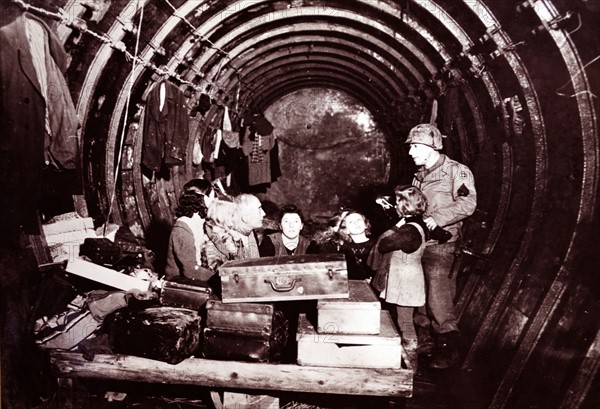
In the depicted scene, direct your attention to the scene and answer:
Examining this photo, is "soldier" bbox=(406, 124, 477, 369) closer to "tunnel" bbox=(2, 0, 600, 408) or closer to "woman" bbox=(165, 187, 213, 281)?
"tunnel" bbox=(2, 0, 600, 408)

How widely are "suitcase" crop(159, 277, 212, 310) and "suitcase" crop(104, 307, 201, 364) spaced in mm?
175

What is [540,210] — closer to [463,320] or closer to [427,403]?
[463,320]

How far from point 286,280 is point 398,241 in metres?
1.77

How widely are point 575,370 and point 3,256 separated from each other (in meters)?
5.46

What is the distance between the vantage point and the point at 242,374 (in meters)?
3.42

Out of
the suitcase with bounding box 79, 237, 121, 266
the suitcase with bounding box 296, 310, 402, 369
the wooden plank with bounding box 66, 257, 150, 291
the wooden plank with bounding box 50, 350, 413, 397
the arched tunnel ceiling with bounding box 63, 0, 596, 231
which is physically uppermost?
the arched tunnel ceiling with bounding box 63, 0, 596, 231

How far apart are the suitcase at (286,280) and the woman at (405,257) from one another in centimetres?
140

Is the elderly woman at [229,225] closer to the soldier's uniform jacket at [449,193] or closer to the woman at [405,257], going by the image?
the woman at [405,257]

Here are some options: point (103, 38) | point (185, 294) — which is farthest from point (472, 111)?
point (103, 38)

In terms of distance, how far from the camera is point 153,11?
484 centimetres

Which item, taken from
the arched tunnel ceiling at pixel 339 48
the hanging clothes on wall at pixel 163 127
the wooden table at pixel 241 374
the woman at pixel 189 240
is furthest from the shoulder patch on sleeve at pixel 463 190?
the hanging clothes on wall at pixel 163 127

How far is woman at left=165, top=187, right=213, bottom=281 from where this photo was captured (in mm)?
4566

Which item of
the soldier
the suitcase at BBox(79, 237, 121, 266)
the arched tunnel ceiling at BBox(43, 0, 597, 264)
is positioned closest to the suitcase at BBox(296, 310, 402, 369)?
the soldier

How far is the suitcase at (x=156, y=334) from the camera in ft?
11.2
